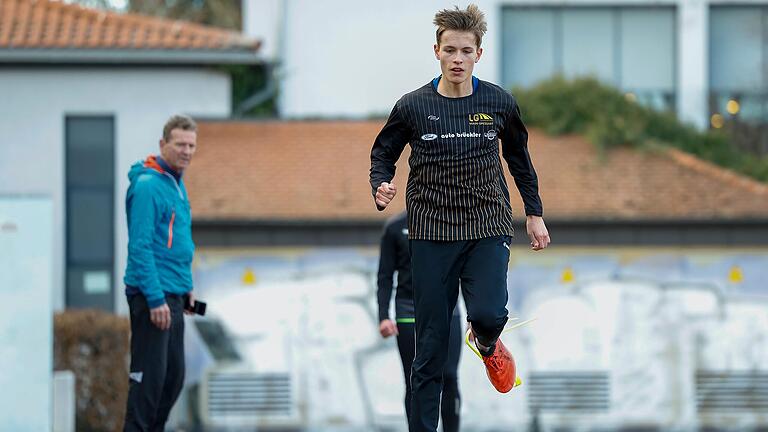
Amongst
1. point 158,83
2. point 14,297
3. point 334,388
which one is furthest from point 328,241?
point 14,297

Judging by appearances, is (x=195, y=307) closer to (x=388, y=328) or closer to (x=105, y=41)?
(x=388, y=328)

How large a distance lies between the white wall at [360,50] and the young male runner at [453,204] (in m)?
21.7

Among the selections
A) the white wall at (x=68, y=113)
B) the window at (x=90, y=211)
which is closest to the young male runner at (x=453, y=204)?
the white wall at (x=68, y=113)

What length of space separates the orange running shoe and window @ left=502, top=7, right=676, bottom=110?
2254 centimetres

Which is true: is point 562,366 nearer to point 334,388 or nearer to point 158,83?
point 334,388

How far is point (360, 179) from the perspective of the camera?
2311 cm

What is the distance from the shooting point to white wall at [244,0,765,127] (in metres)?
29.8

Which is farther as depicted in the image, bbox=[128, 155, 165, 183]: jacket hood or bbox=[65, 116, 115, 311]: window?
bbox=[65, 116, 115, 311]: window

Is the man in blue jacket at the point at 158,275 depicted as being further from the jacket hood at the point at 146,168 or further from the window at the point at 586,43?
the window at the point at 586,43

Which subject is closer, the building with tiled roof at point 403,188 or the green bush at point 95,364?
the green bush at point 95,364

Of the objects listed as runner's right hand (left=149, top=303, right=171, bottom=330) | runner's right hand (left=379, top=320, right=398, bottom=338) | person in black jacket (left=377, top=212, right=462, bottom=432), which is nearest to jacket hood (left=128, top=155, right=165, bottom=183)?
runner's right hand (left=149, top=303, right=171, bottom=330)

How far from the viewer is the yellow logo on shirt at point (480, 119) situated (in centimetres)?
777

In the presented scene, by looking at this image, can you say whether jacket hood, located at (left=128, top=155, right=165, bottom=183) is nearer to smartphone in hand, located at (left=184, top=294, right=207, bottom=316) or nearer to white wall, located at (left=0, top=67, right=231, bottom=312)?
smartphone in hand, located at (left=184, top=294, right=207, bottom=316)

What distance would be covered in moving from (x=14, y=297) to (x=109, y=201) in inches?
468
